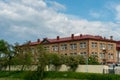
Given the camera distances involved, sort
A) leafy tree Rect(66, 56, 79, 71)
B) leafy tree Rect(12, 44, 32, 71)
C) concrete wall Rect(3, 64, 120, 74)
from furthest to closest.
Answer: leafy tree Rect(12, 44, 32, 71)
leafy tree Rect(66, 56, 79, 71)
concrete wall Rect(3, 64, 120, 74)

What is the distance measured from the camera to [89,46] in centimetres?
10550

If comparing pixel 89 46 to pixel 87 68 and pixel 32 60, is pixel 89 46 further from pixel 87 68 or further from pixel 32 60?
pixel 87 68

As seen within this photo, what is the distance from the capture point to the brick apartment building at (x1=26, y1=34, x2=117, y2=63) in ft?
349

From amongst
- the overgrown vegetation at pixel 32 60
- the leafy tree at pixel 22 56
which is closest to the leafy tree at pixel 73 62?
the overgrown vegetation at pixel 32 60

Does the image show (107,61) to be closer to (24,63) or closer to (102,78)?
(24,63)

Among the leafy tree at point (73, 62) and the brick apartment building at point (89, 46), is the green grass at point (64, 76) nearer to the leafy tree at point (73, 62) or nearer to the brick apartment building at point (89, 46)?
the leafy tree at point (73, 62)

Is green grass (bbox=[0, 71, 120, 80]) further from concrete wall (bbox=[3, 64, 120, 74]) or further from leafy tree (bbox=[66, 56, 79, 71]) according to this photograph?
leafy tree (bbox=[66, 56, 79, 71])

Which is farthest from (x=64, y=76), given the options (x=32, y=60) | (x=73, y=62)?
(x=32, y=60)

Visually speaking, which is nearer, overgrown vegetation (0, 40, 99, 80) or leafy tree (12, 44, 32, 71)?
overgrown vegetation (0, 40, 99, 80)

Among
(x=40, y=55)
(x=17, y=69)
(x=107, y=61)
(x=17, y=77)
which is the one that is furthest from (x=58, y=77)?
(x=107, y=61)

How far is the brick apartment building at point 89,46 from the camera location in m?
106

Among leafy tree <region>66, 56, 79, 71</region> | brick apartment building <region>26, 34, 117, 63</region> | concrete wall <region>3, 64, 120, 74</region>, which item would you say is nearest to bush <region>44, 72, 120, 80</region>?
concrete wall <region>3, 64, 120, 74</region>

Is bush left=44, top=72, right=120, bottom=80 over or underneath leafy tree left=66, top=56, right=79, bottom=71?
underneath

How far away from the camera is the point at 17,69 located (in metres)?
83.6
